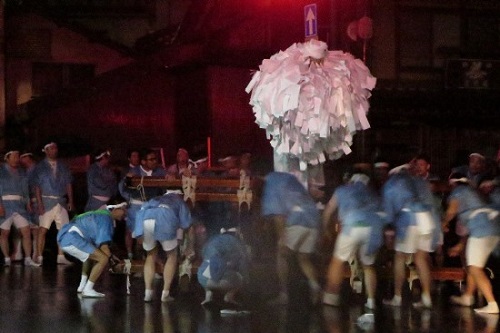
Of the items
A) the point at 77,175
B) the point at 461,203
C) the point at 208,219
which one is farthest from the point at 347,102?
the point at 77,175

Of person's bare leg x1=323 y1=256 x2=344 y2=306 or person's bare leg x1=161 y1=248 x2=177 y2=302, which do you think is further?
person's bare leg x1=161 y1=248 x2=177 y2=302

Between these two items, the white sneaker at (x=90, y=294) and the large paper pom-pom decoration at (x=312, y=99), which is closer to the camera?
the large paper pom-pom decoration at (x=312, y=99)

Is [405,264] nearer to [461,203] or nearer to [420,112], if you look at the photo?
[461,203]

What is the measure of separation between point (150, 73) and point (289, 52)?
33.7 ft

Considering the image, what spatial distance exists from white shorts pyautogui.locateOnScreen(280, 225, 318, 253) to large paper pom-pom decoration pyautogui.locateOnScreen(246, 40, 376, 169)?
1.15m

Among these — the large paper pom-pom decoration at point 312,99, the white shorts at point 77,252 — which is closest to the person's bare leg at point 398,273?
the large paper pom-pom decoration at point 312,99

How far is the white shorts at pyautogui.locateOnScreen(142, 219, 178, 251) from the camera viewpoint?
1150 cm

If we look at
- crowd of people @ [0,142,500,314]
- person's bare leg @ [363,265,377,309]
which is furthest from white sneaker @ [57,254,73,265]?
person's bare leg @ [363,265,377,309]

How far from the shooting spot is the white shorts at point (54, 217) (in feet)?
53.3

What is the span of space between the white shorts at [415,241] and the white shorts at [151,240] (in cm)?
275

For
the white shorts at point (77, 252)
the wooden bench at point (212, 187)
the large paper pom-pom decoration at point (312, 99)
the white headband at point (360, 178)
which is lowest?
the white shorts at point (77, 252)

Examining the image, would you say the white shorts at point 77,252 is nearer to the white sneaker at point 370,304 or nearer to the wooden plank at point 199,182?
the wooden plank at point 199,182

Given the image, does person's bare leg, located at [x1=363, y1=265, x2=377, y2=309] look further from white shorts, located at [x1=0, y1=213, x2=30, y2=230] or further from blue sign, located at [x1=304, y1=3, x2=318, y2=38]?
white shorts, located at [x1=0, y1=213, x2=30, y2=230]

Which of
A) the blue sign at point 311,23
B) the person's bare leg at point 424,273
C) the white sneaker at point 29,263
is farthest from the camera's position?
the white sneaker at point 29,263
